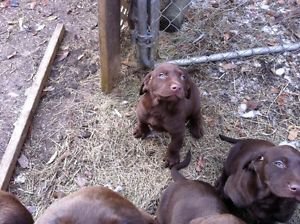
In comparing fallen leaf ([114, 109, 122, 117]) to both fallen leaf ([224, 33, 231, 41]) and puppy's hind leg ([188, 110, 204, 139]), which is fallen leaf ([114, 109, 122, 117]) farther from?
fallen leaf ([224, 33, 231, 41])

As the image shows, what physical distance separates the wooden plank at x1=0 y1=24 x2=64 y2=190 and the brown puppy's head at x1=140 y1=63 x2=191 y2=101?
1.16 metres

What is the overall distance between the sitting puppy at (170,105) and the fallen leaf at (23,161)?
2.96 feet

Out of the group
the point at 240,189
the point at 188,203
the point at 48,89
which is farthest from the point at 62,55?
the point at 240,189

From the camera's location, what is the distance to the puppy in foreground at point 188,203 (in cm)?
336

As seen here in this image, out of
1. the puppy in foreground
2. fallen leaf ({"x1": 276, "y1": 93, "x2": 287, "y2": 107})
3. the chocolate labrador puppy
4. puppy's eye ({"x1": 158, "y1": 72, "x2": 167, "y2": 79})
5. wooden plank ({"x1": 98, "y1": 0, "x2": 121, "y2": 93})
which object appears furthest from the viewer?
fallen leaf ({"x1": 276, "y1": 93, "x2": 287, "y2": 107})

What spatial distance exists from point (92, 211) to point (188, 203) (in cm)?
110

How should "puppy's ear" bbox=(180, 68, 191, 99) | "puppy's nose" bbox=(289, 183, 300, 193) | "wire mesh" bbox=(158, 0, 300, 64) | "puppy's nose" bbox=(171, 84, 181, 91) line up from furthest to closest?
"wire mesh" bbox=(158, 0, 300, 64) < "puppy's ear" bbox=(180, 68, 191, 99) < "puppy's nose" bbox=(171, 84, 181, 91) < "puppy's nose" bbox=(289, 183, 300, 193)

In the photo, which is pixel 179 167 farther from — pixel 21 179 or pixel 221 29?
pixel 221 29

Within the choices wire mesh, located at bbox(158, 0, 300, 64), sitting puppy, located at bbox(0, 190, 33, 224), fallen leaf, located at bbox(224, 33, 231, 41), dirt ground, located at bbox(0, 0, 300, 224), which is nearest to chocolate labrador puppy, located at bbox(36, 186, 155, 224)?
sitting puppy, located at bbox(0, 190, 33, 224)

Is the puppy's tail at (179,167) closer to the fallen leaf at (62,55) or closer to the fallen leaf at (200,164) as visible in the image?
the fallen leaf at (200,164)

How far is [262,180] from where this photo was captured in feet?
10.6

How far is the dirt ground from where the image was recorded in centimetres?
407

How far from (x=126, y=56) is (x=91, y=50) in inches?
14.8

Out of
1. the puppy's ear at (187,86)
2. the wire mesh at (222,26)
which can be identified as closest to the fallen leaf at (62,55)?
the wire mesh at (222,26)
